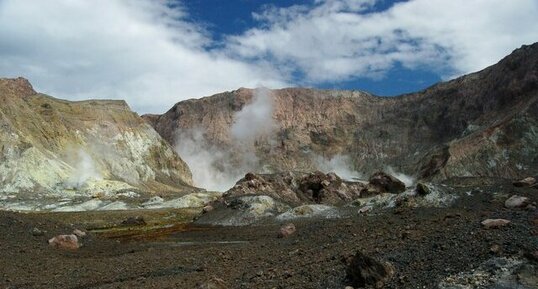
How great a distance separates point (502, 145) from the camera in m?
141

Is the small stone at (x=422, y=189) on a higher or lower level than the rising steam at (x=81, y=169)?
lower

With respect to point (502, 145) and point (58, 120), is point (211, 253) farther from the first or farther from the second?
point (58, 120)

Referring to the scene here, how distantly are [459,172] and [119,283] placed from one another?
419 feet

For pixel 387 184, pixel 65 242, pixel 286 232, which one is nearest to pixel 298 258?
pixel 286 232

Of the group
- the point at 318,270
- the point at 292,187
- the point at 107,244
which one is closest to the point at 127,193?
the point at 292,187

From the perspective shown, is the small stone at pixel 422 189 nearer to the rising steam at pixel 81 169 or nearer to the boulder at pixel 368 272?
the boulder at pixel 368 272

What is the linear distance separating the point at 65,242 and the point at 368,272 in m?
26.0

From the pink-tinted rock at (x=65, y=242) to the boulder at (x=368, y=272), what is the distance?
24913 millimetres

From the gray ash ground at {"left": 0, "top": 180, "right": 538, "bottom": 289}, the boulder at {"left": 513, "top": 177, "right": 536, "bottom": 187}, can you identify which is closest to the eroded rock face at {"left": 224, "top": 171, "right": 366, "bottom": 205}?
the boulder at {"left": 513, "top": 177, "right": 536, "bottom": 187}

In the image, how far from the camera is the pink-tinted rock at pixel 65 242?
3622 cm

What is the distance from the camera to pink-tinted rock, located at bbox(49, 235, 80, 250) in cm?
3622

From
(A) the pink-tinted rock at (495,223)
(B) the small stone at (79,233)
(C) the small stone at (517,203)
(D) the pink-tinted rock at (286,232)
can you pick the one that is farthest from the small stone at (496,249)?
(B) the small stone at (79,233)

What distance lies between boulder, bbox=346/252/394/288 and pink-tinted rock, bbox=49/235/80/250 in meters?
24.9

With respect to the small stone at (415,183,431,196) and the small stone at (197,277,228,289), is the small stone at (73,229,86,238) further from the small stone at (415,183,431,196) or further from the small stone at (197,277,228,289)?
the small stone at (415,183,431,196)
